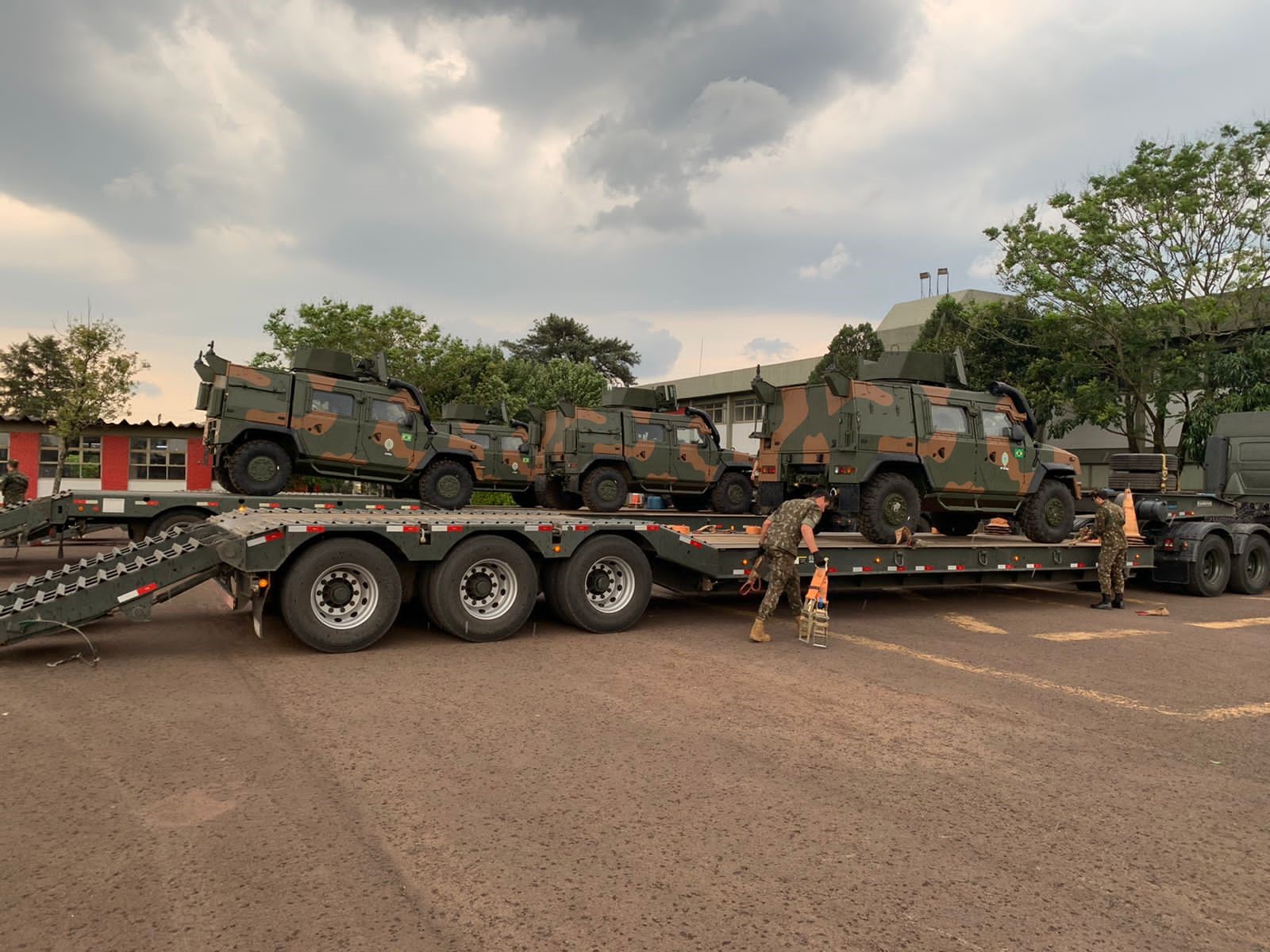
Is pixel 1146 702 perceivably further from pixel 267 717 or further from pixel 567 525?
pixel 267 717

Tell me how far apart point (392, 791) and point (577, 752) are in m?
0.99

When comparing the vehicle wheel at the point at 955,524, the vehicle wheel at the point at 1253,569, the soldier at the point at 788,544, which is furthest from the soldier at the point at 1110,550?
the soldier at the point at 788,544

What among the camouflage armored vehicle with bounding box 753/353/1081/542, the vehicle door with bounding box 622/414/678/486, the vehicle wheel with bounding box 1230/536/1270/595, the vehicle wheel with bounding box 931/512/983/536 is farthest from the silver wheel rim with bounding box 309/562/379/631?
the vehicle wheel with bounding box 1230/536/1270/595

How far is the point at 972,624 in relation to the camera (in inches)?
366

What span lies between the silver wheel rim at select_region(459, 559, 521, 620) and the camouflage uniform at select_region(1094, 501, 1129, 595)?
7.19m

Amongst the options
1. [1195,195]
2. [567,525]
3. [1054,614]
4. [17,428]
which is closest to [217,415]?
[567,525]

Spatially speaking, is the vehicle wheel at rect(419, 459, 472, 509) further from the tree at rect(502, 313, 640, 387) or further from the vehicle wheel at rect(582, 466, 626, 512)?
the tree at rect(502, 313, 640, 387)

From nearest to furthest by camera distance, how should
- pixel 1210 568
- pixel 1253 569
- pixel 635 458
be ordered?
pixel 1210 568, pixel 1253 569, pixel 635 458

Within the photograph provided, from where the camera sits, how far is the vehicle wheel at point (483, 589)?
7156 millimetres

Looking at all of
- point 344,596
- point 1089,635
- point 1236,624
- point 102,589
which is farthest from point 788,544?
point 1236,624

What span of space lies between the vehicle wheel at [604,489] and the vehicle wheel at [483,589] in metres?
8.86

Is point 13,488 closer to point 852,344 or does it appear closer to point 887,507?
point 887,507

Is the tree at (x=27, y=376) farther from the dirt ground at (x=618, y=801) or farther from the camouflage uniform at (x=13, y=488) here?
the dirt ground at (x=618, y=801)

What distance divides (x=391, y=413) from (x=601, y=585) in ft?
26.8
